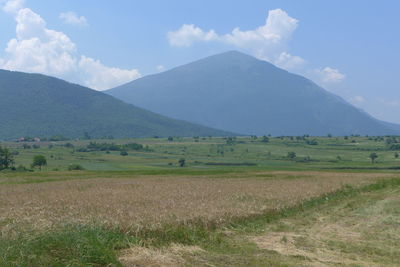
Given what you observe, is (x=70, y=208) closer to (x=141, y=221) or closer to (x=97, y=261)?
(x=141, y=221)

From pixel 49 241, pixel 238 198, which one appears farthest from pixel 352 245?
pixel 238 198

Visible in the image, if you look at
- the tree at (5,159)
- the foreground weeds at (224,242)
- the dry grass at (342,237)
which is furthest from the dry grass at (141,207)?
the tree at (5,159)

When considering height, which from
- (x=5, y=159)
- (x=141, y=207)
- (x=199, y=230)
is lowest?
(x=5, y=159)

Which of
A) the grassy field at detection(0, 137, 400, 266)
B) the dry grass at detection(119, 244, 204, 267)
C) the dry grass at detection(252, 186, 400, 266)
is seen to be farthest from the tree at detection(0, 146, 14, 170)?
the dry grass at detection(119, 244, 204, 267)

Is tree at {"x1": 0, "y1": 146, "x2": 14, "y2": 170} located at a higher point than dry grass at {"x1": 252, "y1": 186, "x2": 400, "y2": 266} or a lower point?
lower

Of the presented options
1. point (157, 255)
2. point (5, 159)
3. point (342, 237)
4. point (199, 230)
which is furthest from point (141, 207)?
point (5, 159)

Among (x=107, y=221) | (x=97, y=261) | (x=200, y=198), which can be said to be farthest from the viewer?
(x=200, y=198)

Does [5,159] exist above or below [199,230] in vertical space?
below

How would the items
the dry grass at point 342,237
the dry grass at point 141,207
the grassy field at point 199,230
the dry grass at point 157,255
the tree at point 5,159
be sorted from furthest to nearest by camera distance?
the tree at point 5,159 → the dry grass at point 141,207 → the dry grass at point 342,237 → the dry grass at point 157,255 → the grassy field at point 199,230

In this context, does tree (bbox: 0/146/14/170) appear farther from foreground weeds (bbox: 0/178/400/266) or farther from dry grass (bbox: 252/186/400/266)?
dry grass (bbox: 252/186/400/266)

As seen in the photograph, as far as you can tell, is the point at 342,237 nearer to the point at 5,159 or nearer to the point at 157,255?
the point at 157,255

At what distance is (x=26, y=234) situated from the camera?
53.5 ft

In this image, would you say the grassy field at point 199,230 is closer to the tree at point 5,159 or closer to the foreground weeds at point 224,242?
the foreground weeds at point 224,242

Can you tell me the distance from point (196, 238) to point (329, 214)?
1335 centimetres
